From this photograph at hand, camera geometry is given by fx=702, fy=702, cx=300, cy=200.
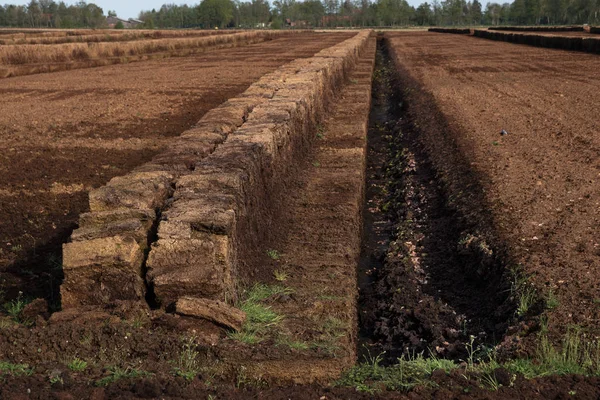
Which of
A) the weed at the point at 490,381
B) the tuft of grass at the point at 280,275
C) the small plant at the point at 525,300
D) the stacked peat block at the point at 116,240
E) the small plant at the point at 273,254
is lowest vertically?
the tuft of grass at the point at 280,275

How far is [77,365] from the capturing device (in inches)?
151

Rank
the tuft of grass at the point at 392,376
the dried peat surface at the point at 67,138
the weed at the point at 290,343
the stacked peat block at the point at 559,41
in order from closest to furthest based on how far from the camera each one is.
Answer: the tuft of grass at the point at 392,376, the weed at the point at 290,343, the dried peat surface at the point at 67,138, the stacked peat block at the point at 559,41

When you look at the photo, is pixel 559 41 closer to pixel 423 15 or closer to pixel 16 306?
pixel 16 306

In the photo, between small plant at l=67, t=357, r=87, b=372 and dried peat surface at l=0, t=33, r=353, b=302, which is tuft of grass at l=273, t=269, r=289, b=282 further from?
small plant at l=67, t=357, r=87, b=372

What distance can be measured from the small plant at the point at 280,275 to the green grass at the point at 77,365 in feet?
6.73

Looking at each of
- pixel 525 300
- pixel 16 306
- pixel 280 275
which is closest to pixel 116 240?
pixel 16 306

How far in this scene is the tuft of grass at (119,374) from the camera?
11.9 feet

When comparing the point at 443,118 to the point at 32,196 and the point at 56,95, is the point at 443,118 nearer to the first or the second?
the point at 32,196

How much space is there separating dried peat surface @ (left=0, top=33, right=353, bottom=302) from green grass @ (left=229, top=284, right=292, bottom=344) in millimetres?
1518

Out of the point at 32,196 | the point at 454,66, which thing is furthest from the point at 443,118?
the point at 454,66

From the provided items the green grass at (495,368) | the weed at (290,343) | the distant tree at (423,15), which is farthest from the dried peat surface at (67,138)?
the distant tree at (423,15)

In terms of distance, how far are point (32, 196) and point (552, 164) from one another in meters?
6.17

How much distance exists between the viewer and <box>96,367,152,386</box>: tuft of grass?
11.9ft

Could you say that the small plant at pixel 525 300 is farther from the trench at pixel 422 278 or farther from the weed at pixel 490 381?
the weed at pixel 490 381
